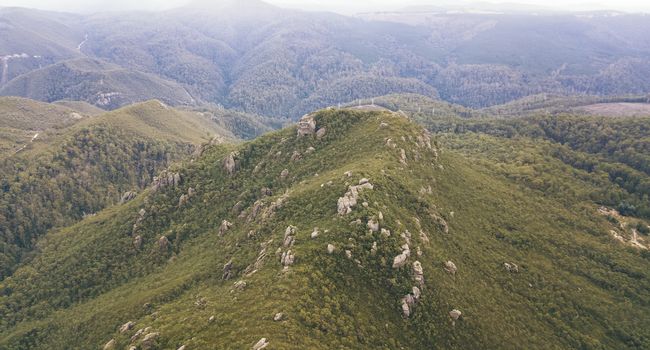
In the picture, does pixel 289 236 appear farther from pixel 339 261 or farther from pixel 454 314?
pixel 454 314

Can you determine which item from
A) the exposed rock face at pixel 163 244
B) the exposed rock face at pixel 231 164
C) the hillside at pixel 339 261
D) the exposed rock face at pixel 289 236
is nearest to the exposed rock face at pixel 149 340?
the hillside at pixel 339 261

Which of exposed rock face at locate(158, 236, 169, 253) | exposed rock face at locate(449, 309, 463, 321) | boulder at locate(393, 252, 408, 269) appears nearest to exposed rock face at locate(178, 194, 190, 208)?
exposed rock face at locate(158, 236, 169, 253)

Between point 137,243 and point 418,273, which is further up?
point 418,273

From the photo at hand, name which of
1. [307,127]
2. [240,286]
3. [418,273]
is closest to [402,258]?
[418,273]

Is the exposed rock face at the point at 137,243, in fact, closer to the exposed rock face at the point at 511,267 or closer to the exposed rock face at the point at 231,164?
the exposed rock face at the point at 231,164

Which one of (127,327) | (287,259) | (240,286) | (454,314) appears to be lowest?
(127,327)

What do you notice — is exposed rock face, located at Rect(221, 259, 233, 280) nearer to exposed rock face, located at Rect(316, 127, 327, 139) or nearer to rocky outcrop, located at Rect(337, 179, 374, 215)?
rocky outcrop, located at Rect(337, 179, 374, 215)
